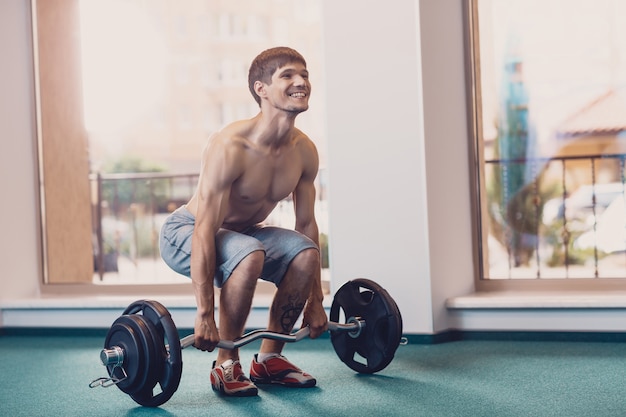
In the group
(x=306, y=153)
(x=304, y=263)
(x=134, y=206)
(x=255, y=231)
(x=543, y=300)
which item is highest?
(x=306, y=153)

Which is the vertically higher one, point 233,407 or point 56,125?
point 56,125

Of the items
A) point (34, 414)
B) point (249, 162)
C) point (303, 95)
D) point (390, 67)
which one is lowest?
point (34, 414)

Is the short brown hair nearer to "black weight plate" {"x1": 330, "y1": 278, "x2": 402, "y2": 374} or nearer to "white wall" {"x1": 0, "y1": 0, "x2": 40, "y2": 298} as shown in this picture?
"black weight plate" {"x1": 330, "y1": 278, "x2": 402, "y2": 374}

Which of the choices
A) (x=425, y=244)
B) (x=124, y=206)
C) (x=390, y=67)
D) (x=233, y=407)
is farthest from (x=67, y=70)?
(x=233, y=407)

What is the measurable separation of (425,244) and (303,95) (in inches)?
50.8

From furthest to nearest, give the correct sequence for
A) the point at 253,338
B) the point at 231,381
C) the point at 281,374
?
1. the point at 281,374
2. the point at 231,381
3. the point at 253,338

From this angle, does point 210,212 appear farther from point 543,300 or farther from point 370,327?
point 543,300

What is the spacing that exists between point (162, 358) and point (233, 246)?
442 mm

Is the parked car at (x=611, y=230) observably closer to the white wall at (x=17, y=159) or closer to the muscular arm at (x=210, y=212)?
the muscular arm at (x=210, y=212)

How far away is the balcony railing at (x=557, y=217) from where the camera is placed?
4.05 meters

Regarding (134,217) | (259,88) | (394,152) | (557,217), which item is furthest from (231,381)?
(134,217)

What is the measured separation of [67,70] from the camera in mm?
4855

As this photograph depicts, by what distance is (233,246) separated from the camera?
271 cm

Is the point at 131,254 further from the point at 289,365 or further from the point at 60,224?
the point at 289,365
